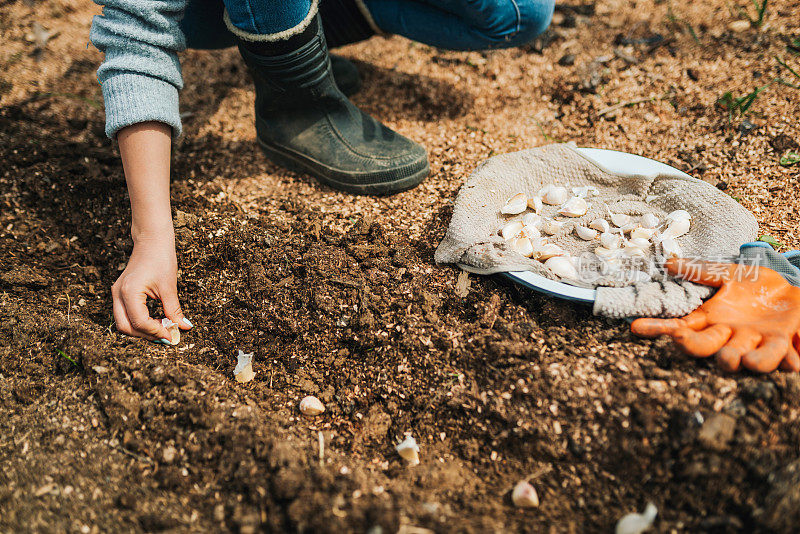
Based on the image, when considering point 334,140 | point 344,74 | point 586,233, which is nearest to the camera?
point 586,233

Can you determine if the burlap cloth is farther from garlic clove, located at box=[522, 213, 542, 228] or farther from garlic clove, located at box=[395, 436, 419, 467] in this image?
garlic clove, located at box=[395, 436, 419, 467]

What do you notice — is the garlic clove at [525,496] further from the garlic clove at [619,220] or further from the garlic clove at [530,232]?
the garlic clove at [619,220]

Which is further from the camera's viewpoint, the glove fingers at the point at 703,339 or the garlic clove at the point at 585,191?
the garlic clove at the point at 585,191

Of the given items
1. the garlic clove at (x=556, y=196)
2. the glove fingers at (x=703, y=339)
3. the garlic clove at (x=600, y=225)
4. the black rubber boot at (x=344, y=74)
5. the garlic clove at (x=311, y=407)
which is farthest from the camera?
the black rubber boot at (x=344, y=74)

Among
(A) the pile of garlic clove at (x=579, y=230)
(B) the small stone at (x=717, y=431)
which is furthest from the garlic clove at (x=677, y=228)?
(B) the small stone at (x=717, y=431)

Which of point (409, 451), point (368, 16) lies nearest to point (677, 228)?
point (409, 451)

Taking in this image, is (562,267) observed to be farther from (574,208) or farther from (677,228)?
(677,228)

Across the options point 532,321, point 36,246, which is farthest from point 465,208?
point 36,246

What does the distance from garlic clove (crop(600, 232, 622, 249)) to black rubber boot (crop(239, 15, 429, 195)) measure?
2.09 ft

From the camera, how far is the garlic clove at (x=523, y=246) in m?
1.41

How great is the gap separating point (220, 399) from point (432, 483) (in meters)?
0.53

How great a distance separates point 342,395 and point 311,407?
83 millimetres

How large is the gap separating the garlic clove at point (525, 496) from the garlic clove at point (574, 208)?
807 mm

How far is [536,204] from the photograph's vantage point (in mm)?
1544
